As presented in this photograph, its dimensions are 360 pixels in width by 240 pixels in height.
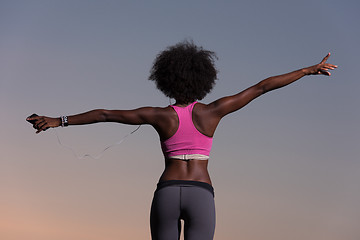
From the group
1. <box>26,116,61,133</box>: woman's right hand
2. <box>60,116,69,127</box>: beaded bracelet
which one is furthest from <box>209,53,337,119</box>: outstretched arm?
<box>26,116,61,133</box>: woman's right hand

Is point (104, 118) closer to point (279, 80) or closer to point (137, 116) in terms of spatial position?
point (137, 116)

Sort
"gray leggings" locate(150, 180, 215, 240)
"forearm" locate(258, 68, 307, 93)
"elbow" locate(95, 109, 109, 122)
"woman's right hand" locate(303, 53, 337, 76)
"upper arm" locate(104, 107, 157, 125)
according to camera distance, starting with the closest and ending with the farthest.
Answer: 1. "gray leggings" locate(150, 180, 215, 240)
2. "upper arm" locate(104, 107, 157, 125)
3. "elbow" locate(95, 109, 109, 122)
4. "forearm" locate(258, 68, 307, 93)
5. "woman's right hand" locate(303, 53, 337, 76)

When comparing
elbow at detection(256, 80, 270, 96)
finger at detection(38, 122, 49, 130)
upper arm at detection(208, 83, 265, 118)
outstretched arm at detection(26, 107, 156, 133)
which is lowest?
finger at detection(38, 122, 49, 130)

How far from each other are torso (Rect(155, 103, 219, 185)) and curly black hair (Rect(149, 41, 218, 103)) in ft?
0.86

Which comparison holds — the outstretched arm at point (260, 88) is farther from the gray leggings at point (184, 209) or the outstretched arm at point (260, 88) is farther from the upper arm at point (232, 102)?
the gray leggings at point (184, 209)

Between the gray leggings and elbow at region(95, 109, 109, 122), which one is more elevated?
elbow at region(95, 109, 109, 122)

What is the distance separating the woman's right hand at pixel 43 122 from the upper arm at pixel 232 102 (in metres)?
1.54

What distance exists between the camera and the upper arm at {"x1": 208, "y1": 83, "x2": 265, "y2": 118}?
5004 mm

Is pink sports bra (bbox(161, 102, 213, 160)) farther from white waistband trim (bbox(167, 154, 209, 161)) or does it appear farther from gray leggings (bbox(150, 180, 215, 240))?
gray leggings (bbox(150, 180, 215, 240))

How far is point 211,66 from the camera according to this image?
543 cm

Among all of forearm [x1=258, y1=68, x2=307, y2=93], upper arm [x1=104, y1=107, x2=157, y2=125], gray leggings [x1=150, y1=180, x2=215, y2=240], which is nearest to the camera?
gray leggings [x1=150, y1=180, x2=215, y2=240]

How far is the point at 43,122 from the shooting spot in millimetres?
5320

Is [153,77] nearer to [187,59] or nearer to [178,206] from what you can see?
[187,59]

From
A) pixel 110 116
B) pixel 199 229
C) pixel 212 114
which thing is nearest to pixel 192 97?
pixel 212 114
